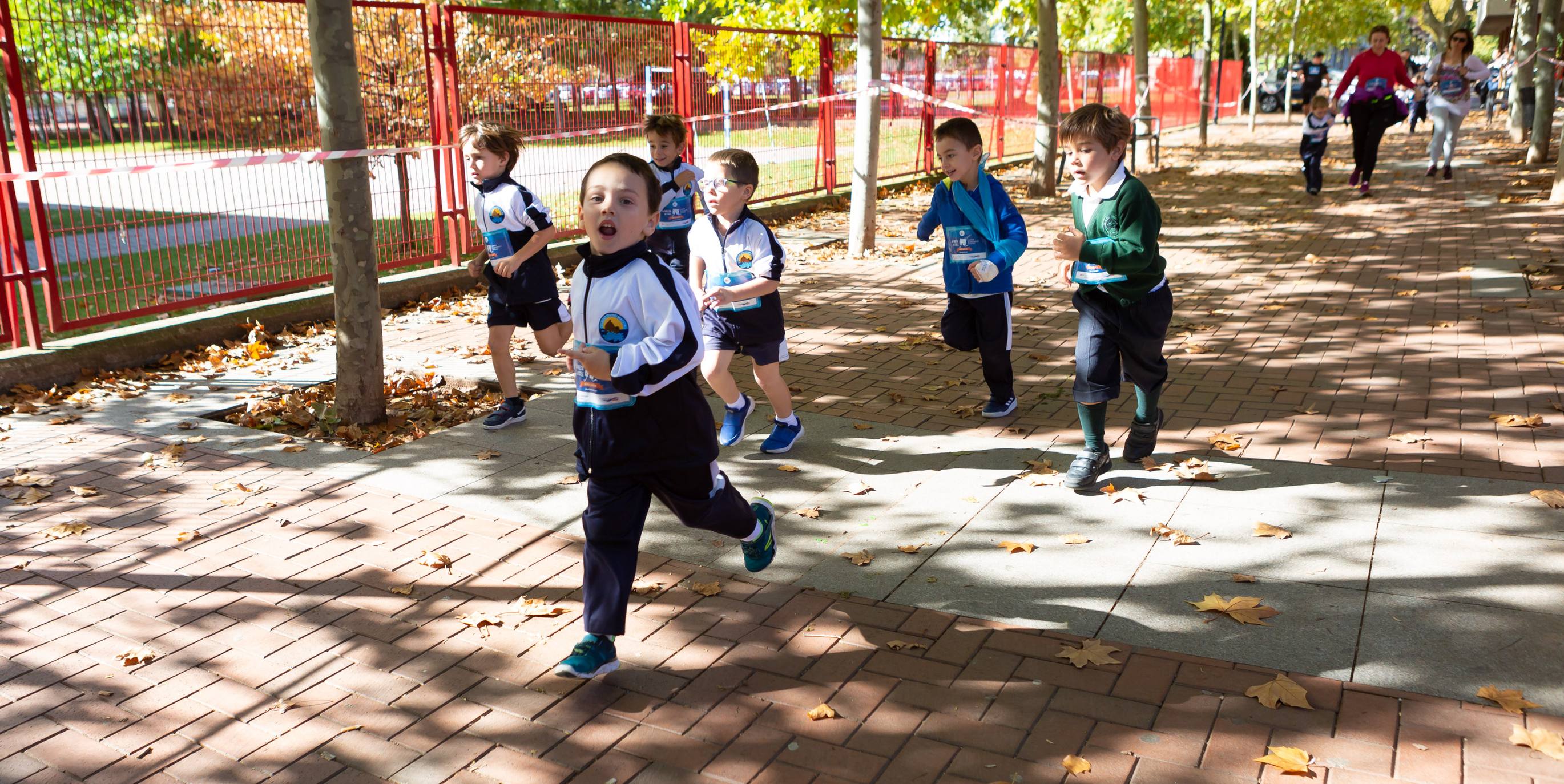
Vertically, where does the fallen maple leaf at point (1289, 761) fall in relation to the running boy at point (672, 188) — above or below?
below

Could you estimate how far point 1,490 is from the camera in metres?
5.27

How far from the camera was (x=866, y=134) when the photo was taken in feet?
37.6

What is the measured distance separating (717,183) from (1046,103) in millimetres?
12358

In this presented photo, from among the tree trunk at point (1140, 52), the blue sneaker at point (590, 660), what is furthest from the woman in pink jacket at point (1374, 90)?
the blue sneaker at point (590, 660)

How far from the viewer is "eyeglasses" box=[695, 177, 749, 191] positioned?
5129 mm

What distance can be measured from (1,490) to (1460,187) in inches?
646

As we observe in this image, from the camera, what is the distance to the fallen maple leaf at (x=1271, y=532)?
14.6 feet

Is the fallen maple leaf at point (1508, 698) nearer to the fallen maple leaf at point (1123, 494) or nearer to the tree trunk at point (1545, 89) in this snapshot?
the fallen maple leaf at point (1123, 494)

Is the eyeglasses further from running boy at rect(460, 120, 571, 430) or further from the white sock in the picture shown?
the white sock

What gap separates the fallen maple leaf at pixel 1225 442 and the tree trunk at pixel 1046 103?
11.1 metres

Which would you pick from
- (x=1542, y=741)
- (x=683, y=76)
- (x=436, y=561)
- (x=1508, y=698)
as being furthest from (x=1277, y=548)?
(x=683, y=76)

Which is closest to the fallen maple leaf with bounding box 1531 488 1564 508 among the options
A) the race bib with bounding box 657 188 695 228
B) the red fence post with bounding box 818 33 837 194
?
the race bib with bounding box 657 188 695 228

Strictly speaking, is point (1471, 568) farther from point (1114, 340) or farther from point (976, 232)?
point (976, 232)

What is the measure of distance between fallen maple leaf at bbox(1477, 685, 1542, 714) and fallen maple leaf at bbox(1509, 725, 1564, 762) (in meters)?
→ 0.11
